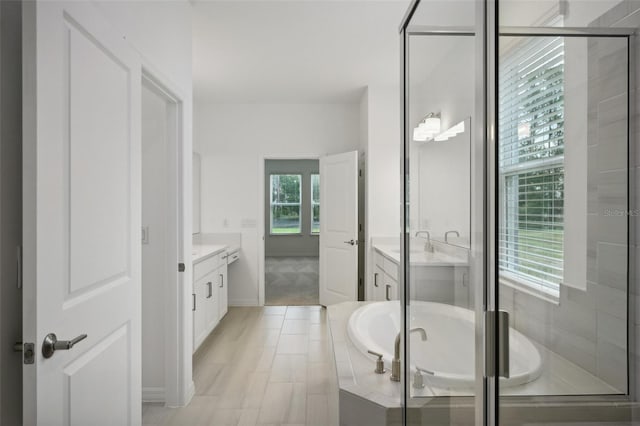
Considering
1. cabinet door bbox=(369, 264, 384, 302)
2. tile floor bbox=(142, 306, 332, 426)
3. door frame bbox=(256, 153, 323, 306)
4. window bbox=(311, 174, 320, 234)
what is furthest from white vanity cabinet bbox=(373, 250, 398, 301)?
window bbox=(311, 174, 320, 234)

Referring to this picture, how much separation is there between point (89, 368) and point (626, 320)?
1429mm

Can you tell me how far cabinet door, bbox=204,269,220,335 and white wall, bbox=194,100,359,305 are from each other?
1075 millimetres

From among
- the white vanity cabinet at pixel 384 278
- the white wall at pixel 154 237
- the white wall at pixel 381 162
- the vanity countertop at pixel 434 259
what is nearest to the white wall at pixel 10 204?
the vanity countertop at pixel 434 259

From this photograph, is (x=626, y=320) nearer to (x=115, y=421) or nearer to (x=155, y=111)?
(x=115, y=421)

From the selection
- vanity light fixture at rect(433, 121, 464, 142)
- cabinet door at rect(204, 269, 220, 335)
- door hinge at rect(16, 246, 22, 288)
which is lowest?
cabinet door at rect(204, 269, 220, 335)

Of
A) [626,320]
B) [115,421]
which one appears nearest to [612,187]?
[626,320]

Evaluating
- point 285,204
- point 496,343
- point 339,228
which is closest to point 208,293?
point 339,228

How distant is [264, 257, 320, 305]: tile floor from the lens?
5316mm

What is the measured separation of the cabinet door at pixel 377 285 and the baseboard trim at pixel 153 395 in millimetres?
2207

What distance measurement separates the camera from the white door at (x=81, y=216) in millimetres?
961

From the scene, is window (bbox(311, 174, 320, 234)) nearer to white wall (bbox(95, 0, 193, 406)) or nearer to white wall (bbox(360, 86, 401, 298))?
white wall (bbox(360, 86, 401, 298))

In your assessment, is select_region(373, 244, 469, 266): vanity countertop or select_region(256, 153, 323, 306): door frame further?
select_region(256, 153, 323, 306): door frame

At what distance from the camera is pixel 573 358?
51 cm

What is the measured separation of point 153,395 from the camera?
2414 millimetres
